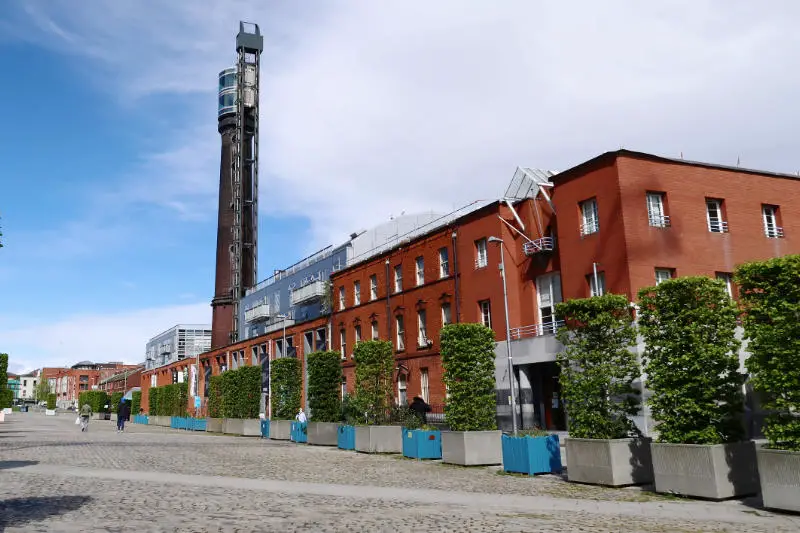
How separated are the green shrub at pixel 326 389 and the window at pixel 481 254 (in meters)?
9.37

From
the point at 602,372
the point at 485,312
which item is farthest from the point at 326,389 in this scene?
the point at 602,372

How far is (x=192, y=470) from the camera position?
66.0 ft

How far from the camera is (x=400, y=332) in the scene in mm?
43281

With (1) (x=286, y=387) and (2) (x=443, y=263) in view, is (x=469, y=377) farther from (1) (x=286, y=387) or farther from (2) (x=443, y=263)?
(1) (x=286, y=387)

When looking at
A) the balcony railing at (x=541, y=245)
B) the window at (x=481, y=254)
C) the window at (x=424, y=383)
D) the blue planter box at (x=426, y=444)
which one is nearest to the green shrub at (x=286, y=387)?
the window at (x=424, y=383)

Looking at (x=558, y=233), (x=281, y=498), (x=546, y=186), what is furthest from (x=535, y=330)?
(x=281, y=498)

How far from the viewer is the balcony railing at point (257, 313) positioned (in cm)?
6981

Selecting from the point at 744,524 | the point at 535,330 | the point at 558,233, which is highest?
the point at 558,233

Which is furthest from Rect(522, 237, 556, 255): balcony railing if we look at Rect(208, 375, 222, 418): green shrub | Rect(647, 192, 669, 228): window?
Rect(208, 375, 222, 418): green shrub

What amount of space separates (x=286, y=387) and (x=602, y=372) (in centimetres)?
2549

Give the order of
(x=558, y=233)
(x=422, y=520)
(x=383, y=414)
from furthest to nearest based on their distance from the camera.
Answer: (x=558, y=233), (x=383, y=414), (x=422, y=520)

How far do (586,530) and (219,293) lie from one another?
7453 cm

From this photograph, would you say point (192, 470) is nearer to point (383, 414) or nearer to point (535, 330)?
point (383, 414)

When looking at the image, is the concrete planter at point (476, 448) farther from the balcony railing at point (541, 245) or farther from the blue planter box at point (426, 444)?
the balcony railing at point (541, 245)
